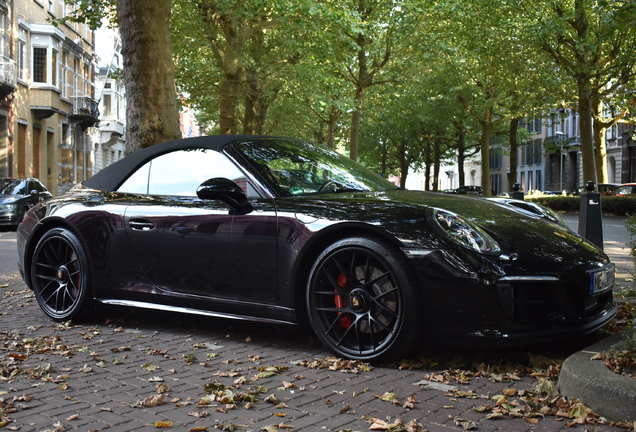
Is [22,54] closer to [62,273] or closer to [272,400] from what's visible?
[62,273]

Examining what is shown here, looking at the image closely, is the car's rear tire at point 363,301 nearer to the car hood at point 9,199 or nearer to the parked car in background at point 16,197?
the parked car in background at point 16,197

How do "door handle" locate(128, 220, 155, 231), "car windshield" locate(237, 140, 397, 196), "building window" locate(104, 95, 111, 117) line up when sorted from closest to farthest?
"car windshield" locate(237, 140, 397, 196), "door handle" locate(128, 220, 155, 231), "building window" locate(104, 95, 111, 117)

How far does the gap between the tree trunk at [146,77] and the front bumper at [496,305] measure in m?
5.47

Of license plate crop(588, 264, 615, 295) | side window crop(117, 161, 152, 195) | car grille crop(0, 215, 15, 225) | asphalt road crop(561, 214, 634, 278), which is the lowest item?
asphalt road crop(561, 214, 634, 278)

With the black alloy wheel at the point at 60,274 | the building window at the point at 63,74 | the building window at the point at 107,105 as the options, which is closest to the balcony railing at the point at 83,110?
the building window at the point at 63,74

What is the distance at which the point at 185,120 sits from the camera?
114375 millimetres

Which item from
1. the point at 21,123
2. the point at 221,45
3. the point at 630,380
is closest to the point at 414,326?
the point at 630,380

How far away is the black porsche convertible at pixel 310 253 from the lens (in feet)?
13.3

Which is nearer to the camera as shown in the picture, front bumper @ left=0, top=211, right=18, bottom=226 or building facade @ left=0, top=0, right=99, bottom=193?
front bumper @ left=0, top=211, right=18, bottom=226

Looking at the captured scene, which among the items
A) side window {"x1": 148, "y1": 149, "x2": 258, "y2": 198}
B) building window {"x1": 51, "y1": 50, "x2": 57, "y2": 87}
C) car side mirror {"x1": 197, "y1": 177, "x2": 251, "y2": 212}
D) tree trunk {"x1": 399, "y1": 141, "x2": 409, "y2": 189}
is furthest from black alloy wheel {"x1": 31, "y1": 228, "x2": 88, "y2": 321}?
tree trunk {"x1": 399, "y1": 141, "x2": 409, "y2": 189}

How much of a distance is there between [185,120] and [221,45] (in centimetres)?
9234

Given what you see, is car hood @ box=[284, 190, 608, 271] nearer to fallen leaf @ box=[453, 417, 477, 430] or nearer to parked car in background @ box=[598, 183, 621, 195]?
fallen leaf @ box=[453, 417, 477, 430]

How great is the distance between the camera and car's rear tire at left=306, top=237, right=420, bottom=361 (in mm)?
4125

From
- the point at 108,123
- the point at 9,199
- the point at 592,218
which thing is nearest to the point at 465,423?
the point at 592,218
